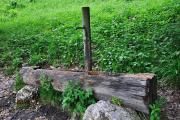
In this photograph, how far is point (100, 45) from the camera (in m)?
9.04

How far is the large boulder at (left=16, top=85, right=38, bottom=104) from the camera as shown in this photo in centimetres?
754

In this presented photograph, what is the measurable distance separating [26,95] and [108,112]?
8.47 ft

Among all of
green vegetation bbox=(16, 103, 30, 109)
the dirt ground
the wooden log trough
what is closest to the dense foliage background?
the dirt ground

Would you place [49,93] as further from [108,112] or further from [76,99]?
[108,112]

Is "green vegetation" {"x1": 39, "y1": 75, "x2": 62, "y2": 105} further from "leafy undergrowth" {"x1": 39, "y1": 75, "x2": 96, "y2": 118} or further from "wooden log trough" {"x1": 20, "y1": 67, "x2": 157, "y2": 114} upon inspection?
"wooden log trough" {"x1": 20, "y1": 67, "x2": 157, "y2": 114}

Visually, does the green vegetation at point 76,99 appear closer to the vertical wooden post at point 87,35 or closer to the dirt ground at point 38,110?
the dirt ground at point 38,110

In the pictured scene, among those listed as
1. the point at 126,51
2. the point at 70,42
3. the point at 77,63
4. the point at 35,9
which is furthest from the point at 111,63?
the point at 35,9

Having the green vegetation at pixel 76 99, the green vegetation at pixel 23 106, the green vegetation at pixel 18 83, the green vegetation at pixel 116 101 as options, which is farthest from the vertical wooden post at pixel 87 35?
the green vegetation at pixel 18 83

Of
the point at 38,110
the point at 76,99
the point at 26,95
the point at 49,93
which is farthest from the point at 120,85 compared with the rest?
the point at 26,95

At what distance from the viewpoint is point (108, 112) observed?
559cm

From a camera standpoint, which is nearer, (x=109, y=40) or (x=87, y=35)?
(x=87, y=35)

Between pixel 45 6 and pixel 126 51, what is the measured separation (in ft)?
32.5

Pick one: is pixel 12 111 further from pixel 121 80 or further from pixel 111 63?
pixel 121 80

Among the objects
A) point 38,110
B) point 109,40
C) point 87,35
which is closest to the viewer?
point 87,35
